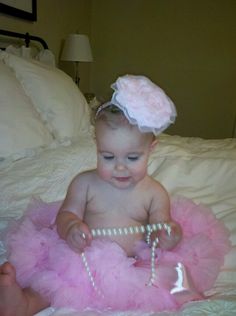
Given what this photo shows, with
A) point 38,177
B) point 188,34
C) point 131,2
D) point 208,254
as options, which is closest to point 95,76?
point 131,2

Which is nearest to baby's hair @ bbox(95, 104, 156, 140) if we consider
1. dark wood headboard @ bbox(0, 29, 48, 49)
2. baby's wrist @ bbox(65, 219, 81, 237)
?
baby's wrist @ bbox(65, 219, 81, 237)

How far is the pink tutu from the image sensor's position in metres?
0.65

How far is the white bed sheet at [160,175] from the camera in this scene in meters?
1.04

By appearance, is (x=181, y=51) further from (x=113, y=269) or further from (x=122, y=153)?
(x=113, y=269)

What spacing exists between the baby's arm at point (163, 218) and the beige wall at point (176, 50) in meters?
2.35

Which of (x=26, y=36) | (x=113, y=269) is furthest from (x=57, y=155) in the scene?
(x=26, y=36)

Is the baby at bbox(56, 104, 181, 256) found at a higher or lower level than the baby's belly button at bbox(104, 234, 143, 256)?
higher

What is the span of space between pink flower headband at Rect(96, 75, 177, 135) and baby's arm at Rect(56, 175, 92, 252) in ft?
0.81

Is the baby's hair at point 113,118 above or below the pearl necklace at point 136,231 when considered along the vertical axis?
above

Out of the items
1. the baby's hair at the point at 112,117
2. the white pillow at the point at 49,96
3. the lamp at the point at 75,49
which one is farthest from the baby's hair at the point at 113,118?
the lamp at the point at 75,49

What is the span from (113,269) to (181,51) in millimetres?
2919

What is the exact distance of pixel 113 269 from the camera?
0.69 m

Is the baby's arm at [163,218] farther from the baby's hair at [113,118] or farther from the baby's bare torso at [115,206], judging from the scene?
the baby's hair at [113,118]

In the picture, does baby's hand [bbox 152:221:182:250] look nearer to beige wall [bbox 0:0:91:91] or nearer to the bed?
the bed
